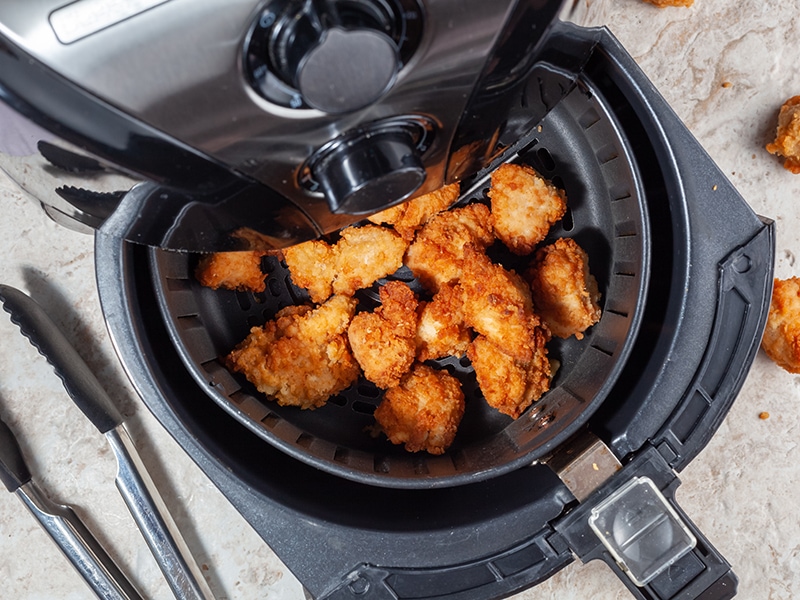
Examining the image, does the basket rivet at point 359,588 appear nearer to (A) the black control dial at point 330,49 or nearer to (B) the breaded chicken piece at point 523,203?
(B) the breaded chicken piece at point 523,203

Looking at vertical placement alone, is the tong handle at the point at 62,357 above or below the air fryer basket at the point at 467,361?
below

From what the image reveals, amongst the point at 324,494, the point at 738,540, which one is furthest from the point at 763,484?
the point at 324,494

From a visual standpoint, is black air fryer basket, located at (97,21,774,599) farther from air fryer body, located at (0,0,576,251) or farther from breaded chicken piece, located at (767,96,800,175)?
breaded chicken piece, located at (767,96,800,175)

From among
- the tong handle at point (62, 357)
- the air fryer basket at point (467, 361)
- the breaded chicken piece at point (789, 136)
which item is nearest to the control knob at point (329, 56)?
the air fryer basket at point (467, 361)

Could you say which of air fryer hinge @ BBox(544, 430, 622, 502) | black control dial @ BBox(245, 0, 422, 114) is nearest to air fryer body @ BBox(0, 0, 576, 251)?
black control dial @ BBox(245, 0, 422, 114)

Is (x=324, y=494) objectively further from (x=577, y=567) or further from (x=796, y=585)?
(x=796, y=585)

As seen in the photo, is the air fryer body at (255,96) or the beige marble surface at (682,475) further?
the beige marble surface at (682,475)

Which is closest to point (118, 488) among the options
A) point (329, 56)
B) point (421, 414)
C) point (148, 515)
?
point (148, 515)
